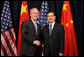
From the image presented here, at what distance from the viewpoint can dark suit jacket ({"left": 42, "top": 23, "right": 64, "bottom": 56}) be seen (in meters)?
2.54

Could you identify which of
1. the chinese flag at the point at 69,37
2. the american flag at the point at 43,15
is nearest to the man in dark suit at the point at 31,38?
the american flag at the point at 43,15

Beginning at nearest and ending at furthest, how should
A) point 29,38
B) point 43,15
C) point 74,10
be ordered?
point 29,38, point 43,15, point 74,10

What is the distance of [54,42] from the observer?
256cm

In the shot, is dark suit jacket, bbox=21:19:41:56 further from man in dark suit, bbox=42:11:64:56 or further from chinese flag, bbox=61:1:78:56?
chinese flag, bbox=61:1:78:56

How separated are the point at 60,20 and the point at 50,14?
4.54 feet

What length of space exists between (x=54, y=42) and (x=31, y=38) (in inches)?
16.6

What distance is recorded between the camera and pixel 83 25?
4016 millimetres

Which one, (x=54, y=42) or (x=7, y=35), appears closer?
(x=54, y=42)

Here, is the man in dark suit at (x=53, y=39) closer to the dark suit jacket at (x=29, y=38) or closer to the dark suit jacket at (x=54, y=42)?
the dark suit jacket at (x=54, y=42)

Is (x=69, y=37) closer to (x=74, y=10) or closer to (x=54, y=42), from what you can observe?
(x=74, y=10)

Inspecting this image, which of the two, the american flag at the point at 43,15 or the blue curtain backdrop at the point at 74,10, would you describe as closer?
the american flag at the point at 43,15

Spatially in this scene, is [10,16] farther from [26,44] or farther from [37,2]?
[26,44]

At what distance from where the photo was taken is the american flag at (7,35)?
369 cm

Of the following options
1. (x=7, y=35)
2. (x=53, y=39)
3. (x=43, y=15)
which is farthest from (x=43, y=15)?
(x=53, y=39)
